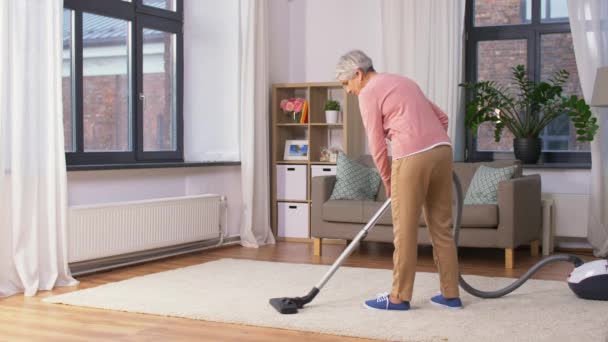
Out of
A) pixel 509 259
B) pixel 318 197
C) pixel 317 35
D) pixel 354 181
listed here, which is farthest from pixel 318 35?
pixel 509 259

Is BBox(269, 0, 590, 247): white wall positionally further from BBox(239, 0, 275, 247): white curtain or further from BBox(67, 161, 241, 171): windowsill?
BBox(67, 161, 241, 171): windowsill

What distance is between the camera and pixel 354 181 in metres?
6.29

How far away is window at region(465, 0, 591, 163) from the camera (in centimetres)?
684

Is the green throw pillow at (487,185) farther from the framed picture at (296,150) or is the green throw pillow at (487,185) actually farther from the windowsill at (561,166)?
the framed picture at (296,150)

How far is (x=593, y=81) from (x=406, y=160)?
10.1 feet

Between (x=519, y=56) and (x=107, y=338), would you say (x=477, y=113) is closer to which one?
(x=519, y=56)

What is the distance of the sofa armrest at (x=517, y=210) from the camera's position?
554 cm

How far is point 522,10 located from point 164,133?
10.6 feet

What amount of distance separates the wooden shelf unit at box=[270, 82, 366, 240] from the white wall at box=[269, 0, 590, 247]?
0.71 feet

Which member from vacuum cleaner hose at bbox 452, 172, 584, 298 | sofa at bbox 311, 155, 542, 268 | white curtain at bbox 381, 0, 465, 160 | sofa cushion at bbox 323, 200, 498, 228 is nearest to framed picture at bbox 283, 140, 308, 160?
sofa at bbox 311, 155, 542, 268

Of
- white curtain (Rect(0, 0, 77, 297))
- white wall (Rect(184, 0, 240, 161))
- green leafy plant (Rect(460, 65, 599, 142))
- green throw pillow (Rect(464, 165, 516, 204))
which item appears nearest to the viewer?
white curtain (Rect(0, 0, 77, 297))

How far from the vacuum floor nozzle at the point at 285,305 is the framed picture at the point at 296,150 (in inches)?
132

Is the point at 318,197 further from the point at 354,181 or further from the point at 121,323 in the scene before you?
the point at 121,323

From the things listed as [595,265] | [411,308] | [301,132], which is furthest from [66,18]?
[595,265]
